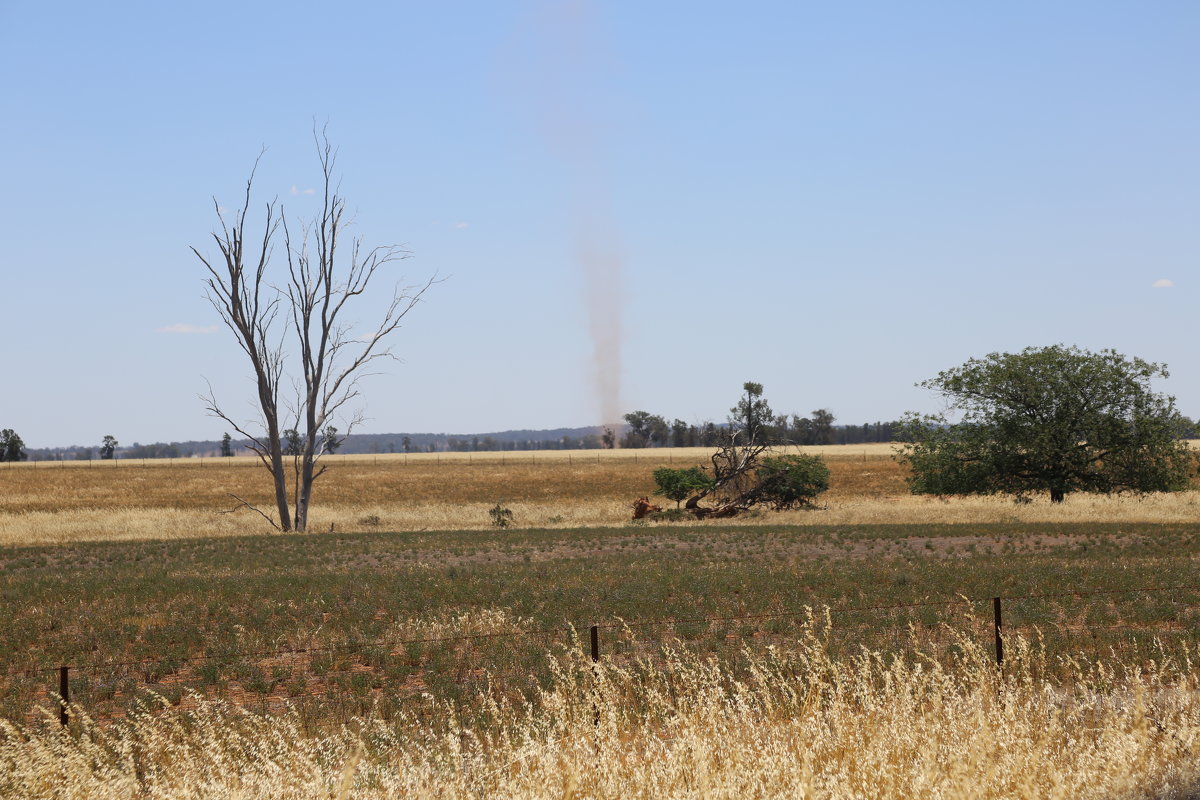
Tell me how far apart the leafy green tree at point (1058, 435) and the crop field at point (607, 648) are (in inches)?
188

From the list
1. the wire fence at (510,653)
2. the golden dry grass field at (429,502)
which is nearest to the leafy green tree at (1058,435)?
the golden dry grass field at (429,502)

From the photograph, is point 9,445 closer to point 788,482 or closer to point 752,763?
point 788,482

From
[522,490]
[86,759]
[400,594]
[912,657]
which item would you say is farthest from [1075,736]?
[522,490]

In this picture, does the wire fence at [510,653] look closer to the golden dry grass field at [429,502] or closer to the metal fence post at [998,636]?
the metal fence post at [998,636]

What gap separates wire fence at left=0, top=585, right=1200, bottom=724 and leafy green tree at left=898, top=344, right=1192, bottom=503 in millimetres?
26352

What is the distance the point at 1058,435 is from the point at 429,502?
122 feet

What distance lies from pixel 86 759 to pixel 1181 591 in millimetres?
18038

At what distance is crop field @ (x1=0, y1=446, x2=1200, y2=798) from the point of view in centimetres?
754

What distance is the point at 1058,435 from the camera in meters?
41.5

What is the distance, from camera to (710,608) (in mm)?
17453

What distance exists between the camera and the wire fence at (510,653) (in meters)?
11.7

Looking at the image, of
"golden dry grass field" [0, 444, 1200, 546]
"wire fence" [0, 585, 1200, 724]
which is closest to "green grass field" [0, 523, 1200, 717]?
"wire fence" [0, 585, 1200, 724]

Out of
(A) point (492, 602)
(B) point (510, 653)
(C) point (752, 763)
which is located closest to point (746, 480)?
(A) point (492, 602)

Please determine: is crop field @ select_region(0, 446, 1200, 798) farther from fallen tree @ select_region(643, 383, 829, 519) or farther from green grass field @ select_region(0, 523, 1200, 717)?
fallen tree @ select_region(643, 383, 829, 519)
